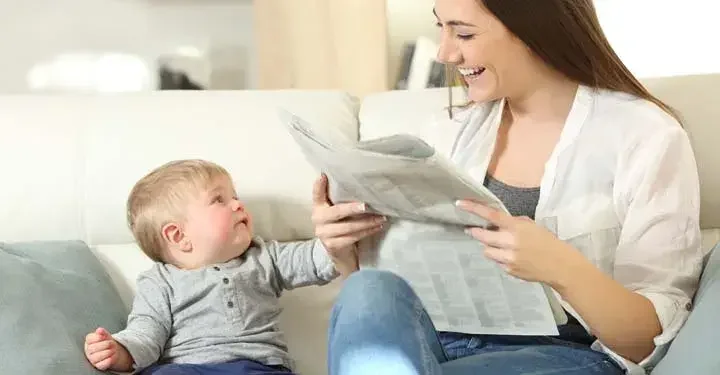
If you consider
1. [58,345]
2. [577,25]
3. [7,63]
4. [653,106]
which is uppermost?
[577,25]

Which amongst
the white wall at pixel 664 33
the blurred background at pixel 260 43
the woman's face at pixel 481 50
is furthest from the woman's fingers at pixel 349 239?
the white wall at pixel 664 33

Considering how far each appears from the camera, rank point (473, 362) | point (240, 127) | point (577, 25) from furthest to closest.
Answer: point (240, 127), point (577, 25), point (473, 362)

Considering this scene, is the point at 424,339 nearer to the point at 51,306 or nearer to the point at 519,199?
the point at 519,199

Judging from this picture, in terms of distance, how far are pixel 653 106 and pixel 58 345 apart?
90 centimetres

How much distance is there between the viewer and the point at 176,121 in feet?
5.30

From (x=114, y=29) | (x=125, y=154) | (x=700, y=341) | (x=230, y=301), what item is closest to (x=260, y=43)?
(x=114, y=29)

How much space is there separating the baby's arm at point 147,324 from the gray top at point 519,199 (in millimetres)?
562

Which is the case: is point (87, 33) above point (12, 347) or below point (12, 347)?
above

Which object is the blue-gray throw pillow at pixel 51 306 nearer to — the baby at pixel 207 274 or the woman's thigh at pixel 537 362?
the baby at pixel 207 274

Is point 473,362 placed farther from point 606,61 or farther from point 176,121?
point 176,121

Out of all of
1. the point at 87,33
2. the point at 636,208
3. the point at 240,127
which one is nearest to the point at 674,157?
the point at 636,208

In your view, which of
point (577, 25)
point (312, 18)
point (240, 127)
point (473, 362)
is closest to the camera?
point (473, 362)

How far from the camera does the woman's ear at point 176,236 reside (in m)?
1.49

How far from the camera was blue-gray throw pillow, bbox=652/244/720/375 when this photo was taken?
3.05 ft
